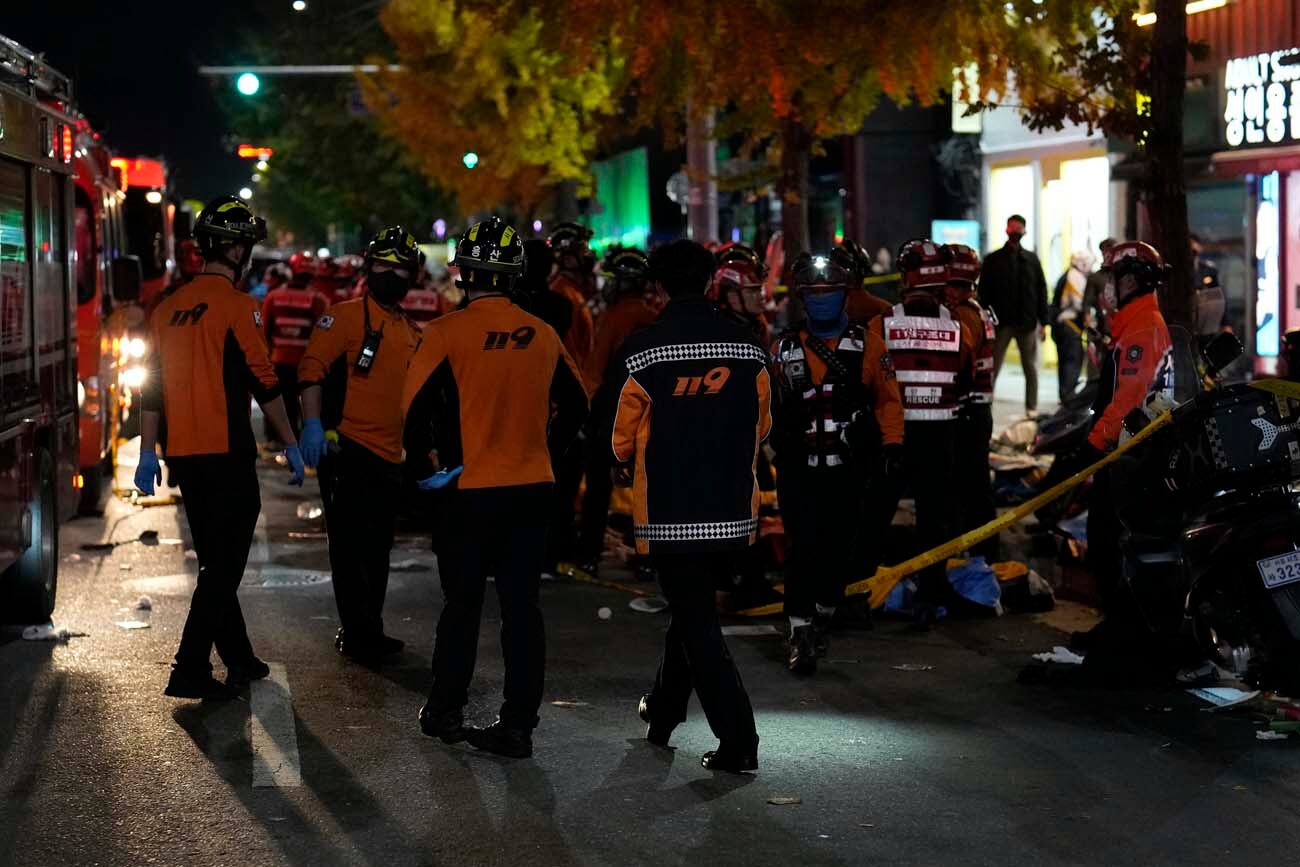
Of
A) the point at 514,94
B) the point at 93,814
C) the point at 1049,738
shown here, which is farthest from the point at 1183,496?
the point at 514,94

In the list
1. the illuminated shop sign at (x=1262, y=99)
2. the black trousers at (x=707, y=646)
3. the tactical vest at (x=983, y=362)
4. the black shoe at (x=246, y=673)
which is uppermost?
the illuminated shop sign at (x=1262, y=99)

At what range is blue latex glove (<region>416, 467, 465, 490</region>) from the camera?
23.9ft

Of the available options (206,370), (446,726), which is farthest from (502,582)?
(206,370)

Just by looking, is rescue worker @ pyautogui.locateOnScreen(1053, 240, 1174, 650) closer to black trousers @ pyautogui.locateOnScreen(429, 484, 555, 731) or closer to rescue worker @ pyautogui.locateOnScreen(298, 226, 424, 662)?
black trousers @ pyautogui.locateOnScreen(429, 484, 555, 731)

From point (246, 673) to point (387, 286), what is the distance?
1.97 meters

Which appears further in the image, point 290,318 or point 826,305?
point 290,318

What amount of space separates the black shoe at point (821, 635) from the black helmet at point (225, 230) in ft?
10.1

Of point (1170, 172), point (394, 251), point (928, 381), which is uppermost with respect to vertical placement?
point (1170, 172)

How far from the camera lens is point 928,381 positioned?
1022 centimetres

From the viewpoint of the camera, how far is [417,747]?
7.37m

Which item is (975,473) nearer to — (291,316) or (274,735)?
(274,735)

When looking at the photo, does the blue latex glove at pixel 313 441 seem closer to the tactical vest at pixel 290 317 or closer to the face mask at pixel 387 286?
the face mask at pixel 387 286

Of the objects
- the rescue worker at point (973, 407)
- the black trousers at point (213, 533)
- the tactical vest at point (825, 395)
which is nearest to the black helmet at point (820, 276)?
the tactical vest at point (825, 395)

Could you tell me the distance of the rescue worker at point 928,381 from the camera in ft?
33.4
